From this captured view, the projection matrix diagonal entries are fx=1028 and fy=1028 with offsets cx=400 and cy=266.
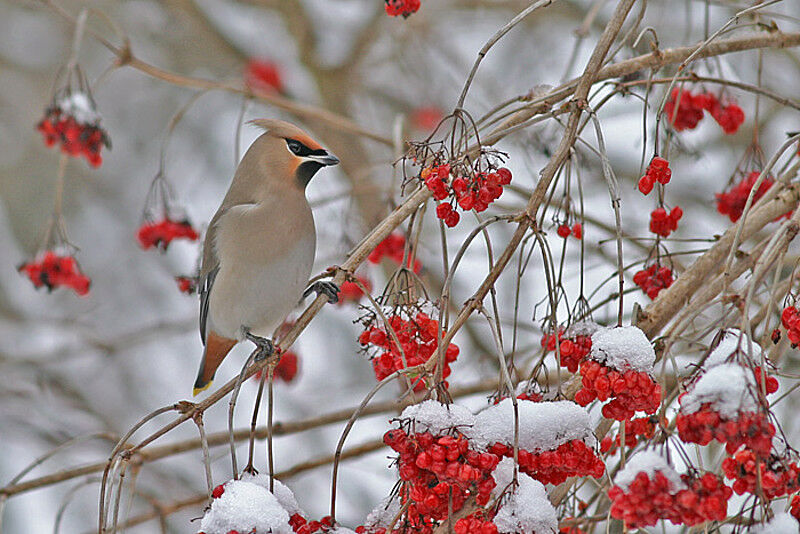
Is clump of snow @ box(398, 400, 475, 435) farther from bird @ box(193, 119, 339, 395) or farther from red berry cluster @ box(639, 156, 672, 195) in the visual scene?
bird @ box(193, 119, 339, 395)

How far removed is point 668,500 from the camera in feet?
4.36

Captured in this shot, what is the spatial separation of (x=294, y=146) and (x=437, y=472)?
1.57m

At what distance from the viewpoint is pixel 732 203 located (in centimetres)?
252

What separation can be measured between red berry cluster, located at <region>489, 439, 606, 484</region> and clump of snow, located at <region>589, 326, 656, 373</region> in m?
0.13

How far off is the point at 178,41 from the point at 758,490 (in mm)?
5365

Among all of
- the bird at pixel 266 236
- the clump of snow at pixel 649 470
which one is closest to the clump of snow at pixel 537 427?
the clump of snow at pixel 649 470

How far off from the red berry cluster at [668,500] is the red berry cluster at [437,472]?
0.71 ft

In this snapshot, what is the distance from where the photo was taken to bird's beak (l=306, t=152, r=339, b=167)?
2731mm

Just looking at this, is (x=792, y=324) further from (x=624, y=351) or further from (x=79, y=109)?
(x=79, y=109)

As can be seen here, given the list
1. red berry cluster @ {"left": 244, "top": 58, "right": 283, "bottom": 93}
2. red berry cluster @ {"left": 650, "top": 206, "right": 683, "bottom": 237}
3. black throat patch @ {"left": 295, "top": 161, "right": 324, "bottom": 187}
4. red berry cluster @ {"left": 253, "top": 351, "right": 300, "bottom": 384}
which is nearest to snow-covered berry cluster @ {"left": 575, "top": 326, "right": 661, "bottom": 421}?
red berry cluster @ {"left": 650, "top": 206, "right": 683, "bottom": 237}

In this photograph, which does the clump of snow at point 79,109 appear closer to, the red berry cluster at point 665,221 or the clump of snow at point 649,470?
the red berry cluster at point 665,221

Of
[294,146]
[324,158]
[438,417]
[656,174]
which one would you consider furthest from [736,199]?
[438,417]

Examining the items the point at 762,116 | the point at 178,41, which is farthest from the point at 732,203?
the point at 178,41

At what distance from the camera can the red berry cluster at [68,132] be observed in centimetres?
305
